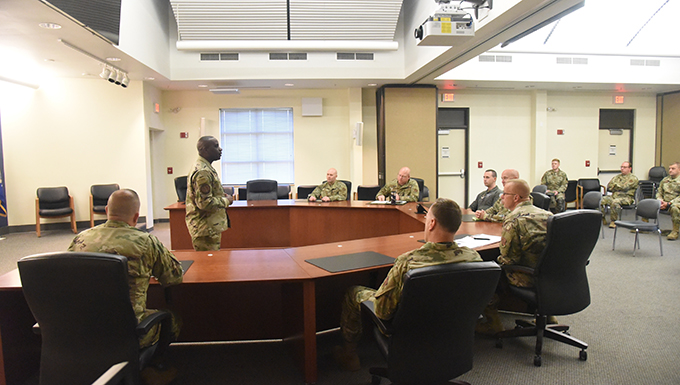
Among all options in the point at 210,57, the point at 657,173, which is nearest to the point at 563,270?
the point at 210,57

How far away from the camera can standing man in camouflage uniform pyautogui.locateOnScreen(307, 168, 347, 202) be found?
6215 millimetres

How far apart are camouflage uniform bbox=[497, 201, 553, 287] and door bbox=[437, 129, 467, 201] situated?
677 cm

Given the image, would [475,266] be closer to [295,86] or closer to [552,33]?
[295,86]

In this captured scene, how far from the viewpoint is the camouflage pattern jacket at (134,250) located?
6.33 ft

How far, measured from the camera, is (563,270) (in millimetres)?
2553

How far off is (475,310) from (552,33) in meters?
8.22

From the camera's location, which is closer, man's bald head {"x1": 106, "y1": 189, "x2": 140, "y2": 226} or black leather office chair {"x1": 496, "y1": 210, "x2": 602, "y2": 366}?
man's bald head {"x1": 106, "y1": 189, "x2": 140, "y2": 226}

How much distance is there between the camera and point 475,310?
183cm

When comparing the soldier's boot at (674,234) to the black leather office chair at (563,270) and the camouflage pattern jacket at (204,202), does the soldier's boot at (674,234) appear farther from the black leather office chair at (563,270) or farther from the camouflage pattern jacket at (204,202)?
the camouflage pattern jacket at (204,202)

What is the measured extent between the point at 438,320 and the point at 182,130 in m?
8.15

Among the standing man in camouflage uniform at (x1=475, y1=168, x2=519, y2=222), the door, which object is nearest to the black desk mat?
the standing man in camouflage uniform at (x1=475, y1=168, x2=519, y2=222)

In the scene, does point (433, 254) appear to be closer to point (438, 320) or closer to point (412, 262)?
point (412, 262)

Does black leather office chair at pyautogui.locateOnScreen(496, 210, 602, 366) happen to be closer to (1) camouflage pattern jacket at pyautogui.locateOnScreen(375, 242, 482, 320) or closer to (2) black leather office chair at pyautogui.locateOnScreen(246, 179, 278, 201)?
(1) camouflage pattern jacket at pyautogui.locateOnScreen(375, 242, 482, 320)

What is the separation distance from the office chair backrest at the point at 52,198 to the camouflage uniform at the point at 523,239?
768 cm
